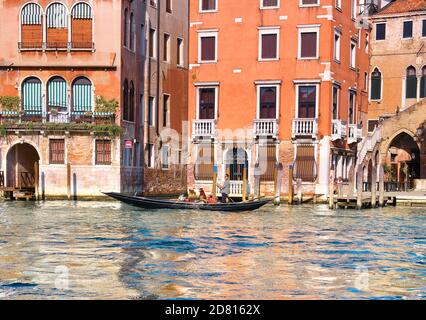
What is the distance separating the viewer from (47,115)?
28484mm

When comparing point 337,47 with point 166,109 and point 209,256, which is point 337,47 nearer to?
point 166,109

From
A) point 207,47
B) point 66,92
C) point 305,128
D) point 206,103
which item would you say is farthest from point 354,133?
point 66,92

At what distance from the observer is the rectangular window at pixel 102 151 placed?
93.2 feet

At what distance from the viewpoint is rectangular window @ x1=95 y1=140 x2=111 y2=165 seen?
28.4 metres

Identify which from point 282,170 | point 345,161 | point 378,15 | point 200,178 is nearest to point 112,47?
point 200,178

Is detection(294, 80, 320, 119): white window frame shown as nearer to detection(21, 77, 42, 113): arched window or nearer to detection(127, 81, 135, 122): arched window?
detection(127, 81, 135, 122): arched window

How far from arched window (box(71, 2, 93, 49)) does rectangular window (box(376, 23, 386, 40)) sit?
60.0ft

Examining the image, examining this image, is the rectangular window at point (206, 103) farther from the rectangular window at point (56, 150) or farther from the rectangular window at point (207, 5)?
the rectangular window at point (56, 150)

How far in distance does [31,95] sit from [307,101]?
11413mm

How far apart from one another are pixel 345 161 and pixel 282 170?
3.67 m

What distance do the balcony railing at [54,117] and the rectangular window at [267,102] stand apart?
6.22 metres

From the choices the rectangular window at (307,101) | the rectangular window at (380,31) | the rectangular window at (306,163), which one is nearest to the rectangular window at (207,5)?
the rectangular window at (307,101)

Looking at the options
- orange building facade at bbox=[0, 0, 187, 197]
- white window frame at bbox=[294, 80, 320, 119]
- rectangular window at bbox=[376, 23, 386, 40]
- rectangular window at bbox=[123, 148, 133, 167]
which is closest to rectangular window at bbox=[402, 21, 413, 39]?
rectangular window at bbox=[376, 23, 386, 40]
